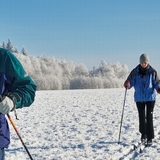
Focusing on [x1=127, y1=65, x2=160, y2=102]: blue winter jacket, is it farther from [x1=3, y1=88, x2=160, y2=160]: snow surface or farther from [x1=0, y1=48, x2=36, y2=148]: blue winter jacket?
[x1=0, y1=48, x2=36, y2=148]: blue winter jacket

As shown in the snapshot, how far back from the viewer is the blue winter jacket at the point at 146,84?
6.75m

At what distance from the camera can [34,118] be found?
11.1 metres

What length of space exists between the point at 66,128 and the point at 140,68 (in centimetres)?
306

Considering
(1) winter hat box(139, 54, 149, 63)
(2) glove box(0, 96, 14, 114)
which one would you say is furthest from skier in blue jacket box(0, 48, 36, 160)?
(1) winter hat box(139, 54, 149, 63)

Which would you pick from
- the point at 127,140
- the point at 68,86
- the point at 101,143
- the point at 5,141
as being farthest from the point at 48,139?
the point at 68,86

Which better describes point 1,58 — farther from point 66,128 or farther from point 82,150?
point 66,128

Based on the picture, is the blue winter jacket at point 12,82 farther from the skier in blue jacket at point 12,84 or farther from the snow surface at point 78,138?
the snow surface at point 78,138

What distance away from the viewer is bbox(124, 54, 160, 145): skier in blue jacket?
6.75 m

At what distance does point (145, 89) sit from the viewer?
22.2ft

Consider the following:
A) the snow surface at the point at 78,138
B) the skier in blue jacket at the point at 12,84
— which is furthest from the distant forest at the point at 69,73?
the skier in blue jacket at the point at 12,84

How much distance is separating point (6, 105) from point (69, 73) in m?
69.0

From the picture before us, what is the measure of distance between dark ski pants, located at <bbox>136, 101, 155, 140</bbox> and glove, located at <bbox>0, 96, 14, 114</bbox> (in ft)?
16.2

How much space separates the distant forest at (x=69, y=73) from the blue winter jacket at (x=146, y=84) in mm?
49553

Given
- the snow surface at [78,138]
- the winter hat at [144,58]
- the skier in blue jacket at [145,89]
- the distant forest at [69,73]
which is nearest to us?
the snow surface at [78,138]
